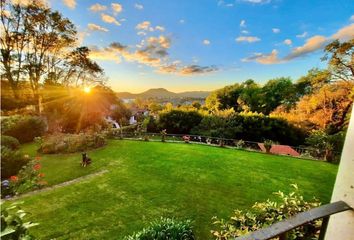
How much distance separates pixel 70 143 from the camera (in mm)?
8719

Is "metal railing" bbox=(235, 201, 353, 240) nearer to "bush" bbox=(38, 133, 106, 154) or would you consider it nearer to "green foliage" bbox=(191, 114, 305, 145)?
"bush" bbox=(38, 133, 106, 154)

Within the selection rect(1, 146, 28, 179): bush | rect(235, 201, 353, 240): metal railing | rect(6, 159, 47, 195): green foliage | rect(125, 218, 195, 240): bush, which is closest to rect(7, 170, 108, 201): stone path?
rect(6, 159, 47, 195): green foliage

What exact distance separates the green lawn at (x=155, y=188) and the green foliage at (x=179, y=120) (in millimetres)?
5298

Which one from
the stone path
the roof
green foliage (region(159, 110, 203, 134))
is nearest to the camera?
the stone path

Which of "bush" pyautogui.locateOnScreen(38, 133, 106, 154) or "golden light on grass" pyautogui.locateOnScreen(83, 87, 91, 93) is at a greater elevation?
"golden light on grass" pyautogui.locateOnScreen(83, 87, 91, 93)

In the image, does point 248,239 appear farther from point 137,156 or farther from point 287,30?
point 287,30

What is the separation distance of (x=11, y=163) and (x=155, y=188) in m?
3.90

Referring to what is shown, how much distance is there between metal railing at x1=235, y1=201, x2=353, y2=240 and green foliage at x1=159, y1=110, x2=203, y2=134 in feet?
42.4

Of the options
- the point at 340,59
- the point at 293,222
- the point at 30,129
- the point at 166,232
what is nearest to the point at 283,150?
the point at 340,59

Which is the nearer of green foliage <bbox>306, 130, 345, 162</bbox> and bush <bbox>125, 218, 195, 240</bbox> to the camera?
bush <bbox>125, 218, 195, 240</bbox>

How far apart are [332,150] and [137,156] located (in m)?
7.55

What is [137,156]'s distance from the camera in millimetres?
7930

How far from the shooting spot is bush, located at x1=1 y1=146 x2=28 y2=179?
218 inches

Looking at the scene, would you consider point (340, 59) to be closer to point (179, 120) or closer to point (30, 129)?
point (179, 120)
